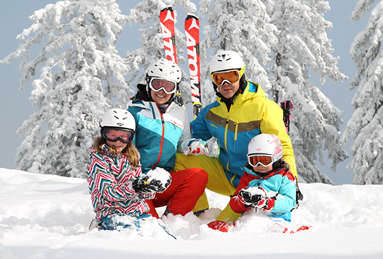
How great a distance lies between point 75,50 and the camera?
13.1 meters

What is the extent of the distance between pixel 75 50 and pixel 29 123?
3585mm

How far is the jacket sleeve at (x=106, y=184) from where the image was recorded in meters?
3.15

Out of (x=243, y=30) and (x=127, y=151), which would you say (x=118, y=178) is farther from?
(x=243, y=30)

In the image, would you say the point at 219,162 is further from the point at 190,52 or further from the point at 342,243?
the point at 190,52

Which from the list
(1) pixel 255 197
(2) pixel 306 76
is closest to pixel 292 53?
(2) pixel 306 76

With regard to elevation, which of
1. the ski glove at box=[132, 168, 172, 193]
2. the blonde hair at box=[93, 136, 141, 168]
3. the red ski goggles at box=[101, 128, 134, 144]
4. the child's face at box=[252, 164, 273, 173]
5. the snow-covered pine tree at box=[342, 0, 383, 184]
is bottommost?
A: the snow-covered pine tree at box=[342, 0, 383, 184]

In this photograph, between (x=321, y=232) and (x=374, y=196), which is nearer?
(x=321, y=232)

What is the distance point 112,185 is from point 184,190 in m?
1.11

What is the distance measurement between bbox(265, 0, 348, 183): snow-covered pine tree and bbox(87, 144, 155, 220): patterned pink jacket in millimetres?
11469

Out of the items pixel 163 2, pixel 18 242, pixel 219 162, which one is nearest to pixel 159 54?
pixel 163 2

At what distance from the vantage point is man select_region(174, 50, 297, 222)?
397 centimetres

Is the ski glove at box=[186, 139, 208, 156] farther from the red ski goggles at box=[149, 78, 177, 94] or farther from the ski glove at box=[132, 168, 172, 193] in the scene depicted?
the ski glove at box=[132, 168, 172, 193]

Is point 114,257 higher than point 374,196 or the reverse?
higher

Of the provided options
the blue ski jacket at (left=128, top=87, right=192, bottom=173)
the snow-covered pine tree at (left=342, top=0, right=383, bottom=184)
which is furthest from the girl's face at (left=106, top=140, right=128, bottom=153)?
the snow-covered pine tree at (left=342, top=0, right=383, bottom=184)
